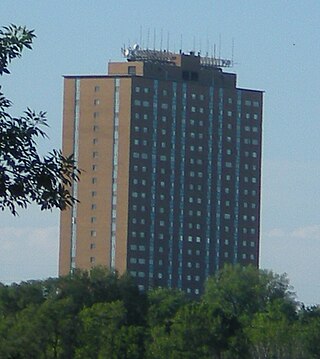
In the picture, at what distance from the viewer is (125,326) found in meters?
103

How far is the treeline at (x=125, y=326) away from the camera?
3868 inches

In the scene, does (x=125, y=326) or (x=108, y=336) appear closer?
(x=108, y=336)

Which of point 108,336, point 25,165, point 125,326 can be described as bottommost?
point 25,165

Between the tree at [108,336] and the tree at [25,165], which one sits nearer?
A: the tree at [25,165]

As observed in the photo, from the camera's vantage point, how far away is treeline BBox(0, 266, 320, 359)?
9825cm

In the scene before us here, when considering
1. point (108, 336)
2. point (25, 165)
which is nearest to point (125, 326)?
point (108, 336)

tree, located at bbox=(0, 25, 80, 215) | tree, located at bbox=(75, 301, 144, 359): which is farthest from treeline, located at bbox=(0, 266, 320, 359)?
tree, located at bbox=(0, 25, 80, 215)

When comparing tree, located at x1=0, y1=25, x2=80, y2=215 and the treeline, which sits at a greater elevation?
the treeline

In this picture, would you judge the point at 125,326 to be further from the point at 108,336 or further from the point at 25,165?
the point at 25,165

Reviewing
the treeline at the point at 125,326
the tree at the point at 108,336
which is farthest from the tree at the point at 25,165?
the tree at the point at 108,336

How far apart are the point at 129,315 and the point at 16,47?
3656 inches

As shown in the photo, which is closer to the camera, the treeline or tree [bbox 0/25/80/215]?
tree [bbox 0/25/80/215]

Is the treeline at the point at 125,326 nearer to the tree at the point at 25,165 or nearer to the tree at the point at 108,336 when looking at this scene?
the tree at the point at 108,336

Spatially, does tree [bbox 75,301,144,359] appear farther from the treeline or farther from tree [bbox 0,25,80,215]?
tree [bbox 0,25,80,215]
